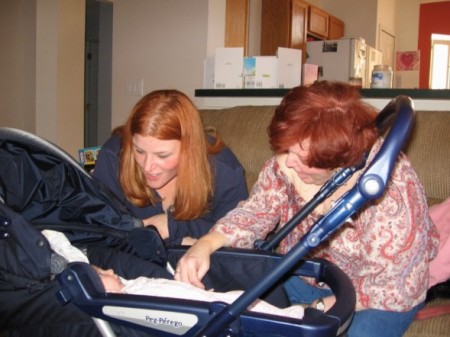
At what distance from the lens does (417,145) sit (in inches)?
67.1

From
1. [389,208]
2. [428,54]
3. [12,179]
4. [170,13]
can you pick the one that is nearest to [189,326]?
[389,208]

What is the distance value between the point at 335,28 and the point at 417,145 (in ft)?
14.9

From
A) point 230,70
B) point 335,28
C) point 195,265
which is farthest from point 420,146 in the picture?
point 335,28

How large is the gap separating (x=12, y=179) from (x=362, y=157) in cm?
87

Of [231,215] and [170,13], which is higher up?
[170,13]

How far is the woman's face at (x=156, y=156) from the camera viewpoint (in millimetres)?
1421

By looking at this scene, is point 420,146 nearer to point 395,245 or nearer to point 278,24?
point 395,245

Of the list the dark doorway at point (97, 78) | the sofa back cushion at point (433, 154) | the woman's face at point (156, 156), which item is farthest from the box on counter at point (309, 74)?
the dark doorway at point (97, 78)

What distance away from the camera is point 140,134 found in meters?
1.44

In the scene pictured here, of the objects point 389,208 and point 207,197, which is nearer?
point 389,208

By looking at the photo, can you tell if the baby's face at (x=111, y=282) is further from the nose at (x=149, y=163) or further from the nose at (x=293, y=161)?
the nose at (x=293, y=161)

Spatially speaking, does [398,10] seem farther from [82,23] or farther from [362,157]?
[362,157]

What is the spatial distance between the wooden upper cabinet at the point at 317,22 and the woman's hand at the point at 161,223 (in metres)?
4.13

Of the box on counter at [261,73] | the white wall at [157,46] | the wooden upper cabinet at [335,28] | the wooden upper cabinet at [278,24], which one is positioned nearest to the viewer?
the box on counter at [261,73]
